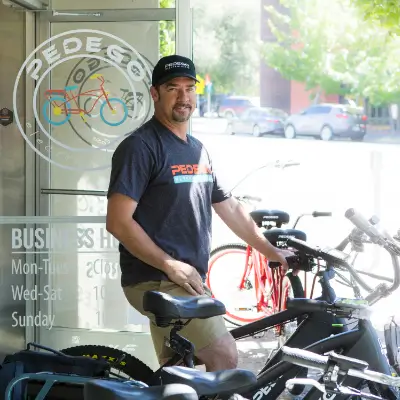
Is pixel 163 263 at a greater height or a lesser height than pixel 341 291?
greater

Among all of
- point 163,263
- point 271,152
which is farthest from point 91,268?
point 271,152

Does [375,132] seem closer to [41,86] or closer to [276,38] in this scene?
[276,38]

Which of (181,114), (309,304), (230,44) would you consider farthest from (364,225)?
(230,44)

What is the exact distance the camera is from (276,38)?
16.1 metres

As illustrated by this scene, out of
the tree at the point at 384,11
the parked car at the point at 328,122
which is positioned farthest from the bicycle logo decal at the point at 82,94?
the parked car at the point at 328,122

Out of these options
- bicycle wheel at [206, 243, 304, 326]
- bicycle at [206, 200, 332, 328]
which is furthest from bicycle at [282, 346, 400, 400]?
bicycle wheel at [206, 243, 304, 326]

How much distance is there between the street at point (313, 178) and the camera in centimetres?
1253

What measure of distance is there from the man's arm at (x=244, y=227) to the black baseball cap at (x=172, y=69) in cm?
65

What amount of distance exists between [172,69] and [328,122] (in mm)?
12408

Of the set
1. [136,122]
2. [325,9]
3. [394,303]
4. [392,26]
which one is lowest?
[394,303]

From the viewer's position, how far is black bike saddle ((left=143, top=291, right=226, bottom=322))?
330cm

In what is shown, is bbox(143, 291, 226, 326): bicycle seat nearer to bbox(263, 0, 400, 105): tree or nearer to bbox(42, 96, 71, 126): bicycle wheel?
bbox(42, 96, 71, 126): bicycle wheel

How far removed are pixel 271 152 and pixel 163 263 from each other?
39.6 ft

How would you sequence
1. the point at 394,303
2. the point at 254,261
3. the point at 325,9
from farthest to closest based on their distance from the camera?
the point at 325,9 < the point at 394,303 < the point at 254,261
